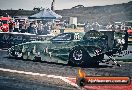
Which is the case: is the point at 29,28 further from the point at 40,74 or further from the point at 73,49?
the point at 40,74

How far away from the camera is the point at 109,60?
12.1 m

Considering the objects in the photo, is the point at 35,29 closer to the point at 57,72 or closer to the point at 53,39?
the point at 53,39

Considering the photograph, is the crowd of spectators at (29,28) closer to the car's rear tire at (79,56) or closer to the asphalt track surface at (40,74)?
the asphalt track surface at (40,74)

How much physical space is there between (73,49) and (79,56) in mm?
402

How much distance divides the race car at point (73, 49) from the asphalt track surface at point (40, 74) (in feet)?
1.37

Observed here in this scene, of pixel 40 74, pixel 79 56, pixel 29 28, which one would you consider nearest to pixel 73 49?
pixel 79 56

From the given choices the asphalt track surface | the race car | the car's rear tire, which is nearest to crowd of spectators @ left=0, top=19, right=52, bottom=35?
the asphalt track surface

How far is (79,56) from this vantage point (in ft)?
36.3

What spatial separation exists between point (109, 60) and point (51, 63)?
2.81 m

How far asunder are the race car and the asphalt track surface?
0.42m

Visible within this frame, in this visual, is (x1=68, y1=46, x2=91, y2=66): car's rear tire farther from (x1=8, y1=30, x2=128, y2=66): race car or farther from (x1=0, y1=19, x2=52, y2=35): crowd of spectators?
(x1=0, y1=19, x2=52, y2=35): crowd of spectators

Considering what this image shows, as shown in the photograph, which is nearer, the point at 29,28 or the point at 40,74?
the point at 40,74

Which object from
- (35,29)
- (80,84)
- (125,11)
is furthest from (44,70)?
(125,11)

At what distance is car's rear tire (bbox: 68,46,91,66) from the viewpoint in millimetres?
Answer: 11000
